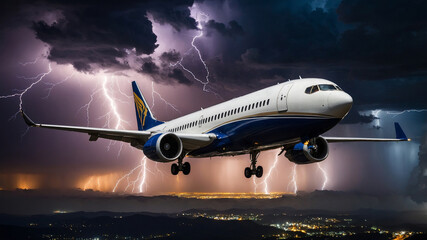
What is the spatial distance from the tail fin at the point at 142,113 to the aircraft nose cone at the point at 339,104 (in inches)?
1181

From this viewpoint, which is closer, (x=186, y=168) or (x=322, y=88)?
(x=322, y=88)

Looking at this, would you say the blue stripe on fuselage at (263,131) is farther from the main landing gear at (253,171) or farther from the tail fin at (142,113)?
the tail fin at (142,113)

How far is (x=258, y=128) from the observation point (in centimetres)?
3500

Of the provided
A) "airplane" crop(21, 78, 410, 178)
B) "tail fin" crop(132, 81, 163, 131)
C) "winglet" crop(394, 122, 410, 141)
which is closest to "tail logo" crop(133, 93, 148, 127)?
"tail fin" crop(132, 81, 163, 131)

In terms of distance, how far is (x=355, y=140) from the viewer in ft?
156

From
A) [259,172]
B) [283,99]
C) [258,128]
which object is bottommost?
[259,172]

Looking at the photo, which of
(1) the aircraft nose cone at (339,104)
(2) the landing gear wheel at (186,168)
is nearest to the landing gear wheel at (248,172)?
(2) the landing gear wheel at (186,168)

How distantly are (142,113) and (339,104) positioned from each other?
35.7 m

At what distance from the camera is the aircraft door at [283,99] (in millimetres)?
32812

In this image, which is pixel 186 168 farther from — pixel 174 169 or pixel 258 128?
pixel 258 128

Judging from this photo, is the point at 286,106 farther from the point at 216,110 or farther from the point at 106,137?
the point at 106,137

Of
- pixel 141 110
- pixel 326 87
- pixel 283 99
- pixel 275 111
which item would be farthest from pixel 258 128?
pixel 141 110

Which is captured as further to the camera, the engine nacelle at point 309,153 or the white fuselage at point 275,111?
the engine nacelle at point 309,153

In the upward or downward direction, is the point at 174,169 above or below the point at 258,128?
below
